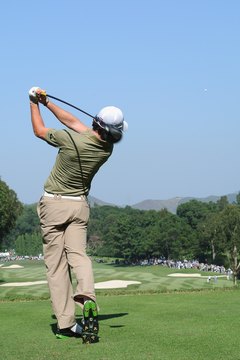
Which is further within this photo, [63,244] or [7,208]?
[7,208]

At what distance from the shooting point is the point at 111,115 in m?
7.36

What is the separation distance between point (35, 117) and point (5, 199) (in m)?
62.9

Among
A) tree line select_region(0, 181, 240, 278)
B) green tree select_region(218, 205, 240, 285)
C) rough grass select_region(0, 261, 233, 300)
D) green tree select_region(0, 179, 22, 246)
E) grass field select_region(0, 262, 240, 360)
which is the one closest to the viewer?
grass field select_region(0, 262, 240, 360)

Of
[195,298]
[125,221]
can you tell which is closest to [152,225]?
[125,221]

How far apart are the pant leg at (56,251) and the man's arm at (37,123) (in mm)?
807

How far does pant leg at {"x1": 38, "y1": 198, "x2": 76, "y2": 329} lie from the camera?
25.0 ft

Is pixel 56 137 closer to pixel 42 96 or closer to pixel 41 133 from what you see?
pixel 41 133

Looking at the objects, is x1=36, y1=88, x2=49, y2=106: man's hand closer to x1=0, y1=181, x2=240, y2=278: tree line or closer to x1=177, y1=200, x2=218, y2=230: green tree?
Result: x1=0, y1=181, x2=240, y2=278: tree line

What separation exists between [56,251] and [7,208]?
208 feet

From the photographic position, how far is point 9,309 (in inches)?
407

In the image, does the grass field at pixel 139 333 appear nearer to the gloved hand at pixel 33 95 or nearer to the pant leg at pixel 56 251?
the pant leg at pixel 56 251

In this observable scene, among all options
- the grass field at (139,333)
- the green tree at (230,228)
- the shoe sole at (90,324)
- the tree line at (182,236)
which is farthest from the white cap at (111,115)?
the green tree at (230,228)

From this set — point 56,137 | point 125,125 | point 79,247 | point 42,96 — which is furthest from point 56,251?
point 42,96

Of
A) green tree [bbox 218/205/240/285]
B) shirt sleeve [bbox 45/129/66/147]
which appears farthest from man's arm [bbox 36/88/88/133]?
green tree [bbox 218/205/240/285]
